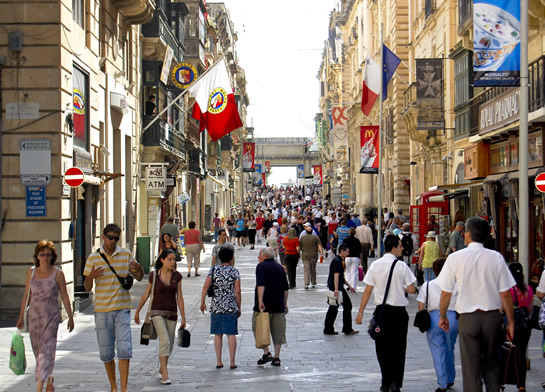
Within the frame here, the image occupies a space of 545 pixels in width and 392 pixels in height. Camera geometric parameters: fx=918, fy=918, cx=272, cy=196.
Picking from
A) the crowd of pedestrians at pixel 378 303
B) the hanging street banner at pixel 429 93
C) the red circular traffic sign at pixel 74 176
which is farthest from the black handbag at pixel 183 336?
the hanging street banner at pixel 429 93

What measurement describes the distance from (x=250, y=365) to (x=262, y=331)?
51cm

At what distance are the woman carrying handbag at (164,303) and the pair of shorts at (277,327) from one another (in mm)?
1640

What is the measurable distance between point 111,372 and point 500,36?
10.2 m

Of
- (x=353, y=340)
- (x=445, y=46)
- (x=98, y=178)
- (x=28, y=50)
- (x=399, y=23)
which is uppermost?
(x=399, y=23)

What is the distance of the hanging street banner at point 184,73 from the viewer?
3034cm

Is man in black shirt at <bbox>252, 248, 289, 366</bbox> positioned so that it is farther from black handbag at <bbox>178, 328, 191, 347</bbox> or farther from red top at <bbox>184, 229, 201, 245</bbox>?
red top at <bbox>184, 229, 201, 245</bbox>

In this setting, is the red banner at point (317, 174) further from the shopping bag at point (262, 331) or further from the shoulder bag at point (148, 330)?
the shoulder bag at point (148, 330)

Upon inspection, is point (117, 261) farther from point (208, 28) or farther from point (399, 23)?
point (208, 28)

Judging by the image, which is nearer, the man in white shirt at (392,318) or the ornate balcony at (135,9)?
the man in white shirt at (392,318)

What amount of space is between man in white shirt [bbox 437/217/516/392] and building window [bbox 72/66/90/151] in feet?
38.1

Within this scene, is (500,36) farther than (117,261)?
Yes

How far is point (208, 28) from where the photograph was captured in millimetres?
53750

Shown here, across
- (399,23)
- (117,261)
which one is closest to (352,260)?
(117,261)

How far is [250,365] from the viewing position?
11773 millimetres
